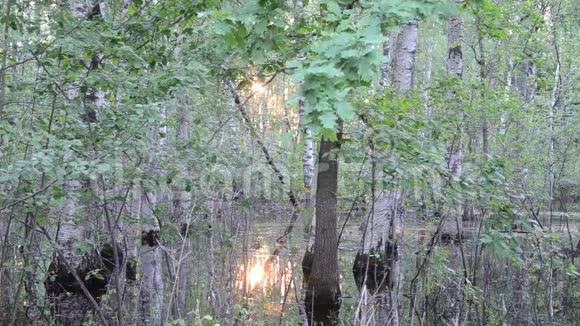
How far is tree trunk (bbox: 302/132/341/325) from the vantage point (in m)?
6.74

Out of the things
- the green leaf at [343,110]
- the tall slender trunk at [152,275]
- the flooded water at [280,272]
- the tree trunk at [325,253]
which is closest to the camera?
the green leaf at [343,110]

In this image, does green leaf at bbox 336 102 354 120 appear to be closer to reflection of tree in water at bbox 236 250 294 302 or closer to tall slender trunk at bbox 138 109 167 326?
tall slender trunk at bbox 138 109 167 326

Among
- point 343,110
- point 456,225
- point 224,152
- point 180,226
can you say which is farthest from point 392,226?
point 343,110

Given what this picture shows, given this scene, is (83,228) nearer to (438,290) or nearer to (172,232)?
(172,232)

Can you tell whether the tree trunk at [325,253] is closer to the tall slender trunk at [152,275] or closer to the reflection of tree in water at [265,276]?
the reflection of tree in water at [265,276]

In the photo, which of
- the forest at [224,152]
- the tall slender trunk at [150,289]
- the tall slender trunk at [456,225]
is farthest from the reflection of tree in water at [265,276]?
the tall slender trunk at [456,225]

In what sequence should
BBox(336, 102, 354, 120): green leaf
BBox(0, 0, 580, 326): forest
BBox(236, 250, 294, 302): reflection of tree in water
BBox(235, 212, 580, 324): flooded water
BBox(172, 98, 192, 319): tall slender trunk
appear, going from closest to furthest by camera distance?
BBox(336, 102, 354, 120): green leaf, BBox(0, 0, 580, 326): forest, BBox(172, 98, 192, 319): tall slender trunk, BBox(235, 212, 580, 324): flooded water, BBox(236, 250, 294, 302): reflection of tree in water

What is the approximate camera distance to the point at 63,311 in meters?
6.42

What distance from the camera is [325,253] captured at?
6.83 metres

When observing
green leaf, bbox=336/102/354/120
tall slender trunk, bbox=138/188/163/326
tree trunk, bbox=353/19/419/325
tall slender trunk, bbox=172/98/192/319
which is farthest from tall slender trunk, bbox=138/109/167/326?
green leaf, bbox=336/102/354/120

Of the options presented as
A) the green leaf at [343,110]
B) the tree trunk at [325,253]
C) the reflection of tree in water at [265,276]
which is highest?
the green leaf at [343,110]

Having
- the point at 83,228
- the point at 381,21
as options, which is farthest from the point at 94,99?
the point at 381,21

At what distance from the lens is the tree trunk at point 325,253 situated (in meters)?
6.74

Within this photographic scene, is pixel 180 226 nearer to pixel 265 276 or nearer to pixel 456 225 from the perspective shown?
pixel 265 276
